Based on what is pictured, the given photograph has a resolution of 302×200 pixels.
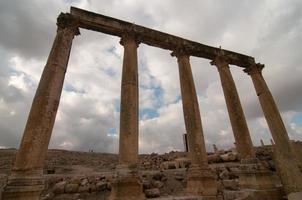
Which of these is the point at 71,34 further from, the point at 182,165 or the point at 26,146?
the point at 182,165

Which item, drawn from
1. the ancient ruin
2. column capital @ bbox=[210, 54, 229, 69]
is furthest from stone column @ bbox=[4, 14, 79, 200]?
column capital @ bbox=[210, 54, 229, 69]

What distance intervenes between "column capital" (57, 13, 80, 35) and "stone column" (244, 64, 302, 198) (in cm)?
1349

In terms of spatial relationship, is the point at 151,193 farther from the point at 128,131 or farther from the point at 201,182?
the point at 128,131

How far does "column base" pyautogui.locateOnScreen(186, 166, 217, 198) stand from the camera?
9695 mm

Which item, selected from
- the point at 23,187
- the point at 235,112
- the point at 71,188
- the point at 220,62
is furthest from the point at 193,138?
the point at 71,188

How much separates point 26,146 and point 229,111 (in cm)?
1278

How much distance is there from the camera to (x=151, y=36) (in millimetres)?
13766

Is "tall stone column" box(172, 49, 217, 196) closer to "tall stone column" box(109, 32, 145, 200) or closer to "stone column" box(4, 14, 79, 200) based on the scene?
"tall stone column" box(109, 32, 145, 200)

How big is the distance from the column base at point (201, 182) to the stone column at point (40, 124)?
7.26 m

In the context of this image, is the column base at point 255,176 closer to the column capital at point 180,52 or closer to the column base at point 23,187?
the column capital at point 180,52

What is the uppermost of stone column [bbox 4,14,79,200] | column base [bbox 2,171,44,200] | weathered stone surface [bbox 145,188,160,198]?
stone column [bbox 4,14,79,200]

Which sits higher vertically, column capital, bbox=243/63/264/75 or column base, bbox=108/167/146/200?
column capital, bbox=243/63/264/75

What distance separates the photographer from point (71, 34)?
11297 millimetres

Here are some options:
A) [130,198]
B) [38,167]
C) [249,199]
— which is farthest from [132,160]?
[249,199]
